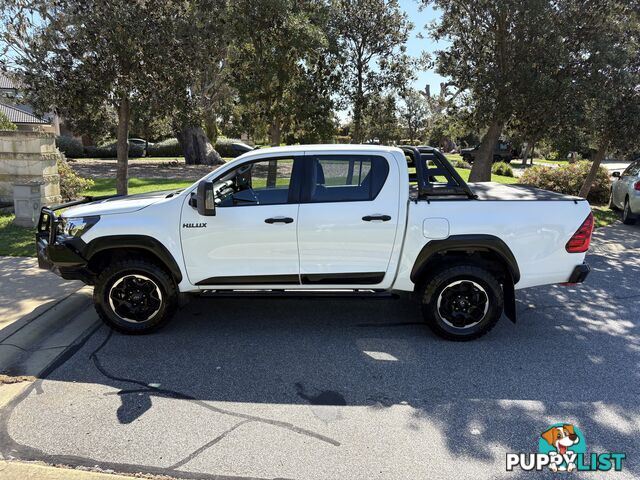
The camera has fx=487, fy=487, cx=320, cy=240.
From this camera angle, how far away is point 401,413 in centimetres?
353

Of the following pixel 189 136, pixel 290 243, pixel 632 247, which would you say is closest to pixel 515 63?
pixel 632 247

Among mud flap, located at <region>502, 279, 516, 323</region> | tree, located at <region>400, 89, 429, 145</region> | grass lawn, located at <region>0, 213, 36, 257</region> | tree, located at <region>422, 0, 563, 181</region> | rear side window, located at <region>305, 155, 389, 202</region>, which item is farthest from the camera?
tree, located at <region>400, 89, 429, 145</region>

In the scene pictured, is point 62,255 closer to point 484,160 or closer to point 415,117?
point 484,160

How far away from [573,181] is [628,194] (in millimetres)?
3887

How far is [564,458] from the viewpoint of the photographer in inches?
120

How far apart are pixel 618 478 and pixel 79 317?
503cm

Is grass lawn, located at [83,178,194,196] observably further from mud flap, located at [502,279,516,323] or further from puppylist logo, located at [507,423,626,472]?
puppylist logo, located at [507,423,626,472]

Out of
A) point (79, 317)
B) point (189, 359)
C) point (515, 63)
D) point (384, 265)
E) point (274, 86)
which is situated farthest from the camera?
point (274, 86)

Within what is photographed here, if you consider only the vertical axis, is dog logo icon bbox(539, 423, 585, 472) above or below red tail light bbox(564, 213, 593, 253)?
below

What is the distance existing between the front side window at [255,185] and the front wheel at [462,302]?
166 centimetres

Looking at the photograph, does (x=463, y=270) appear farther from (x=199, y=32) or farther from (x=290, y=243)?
(x=199, y=32)

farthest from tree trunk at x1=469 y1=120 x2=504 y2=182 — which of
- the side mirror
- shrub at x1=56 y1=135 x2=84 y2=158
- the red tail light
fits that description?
shrub at x1=56 y1=135 x2=84 y2=158

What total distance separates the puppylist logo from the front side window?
2.84m

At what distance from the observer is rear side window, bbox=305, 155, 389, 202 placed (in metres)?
4.60
